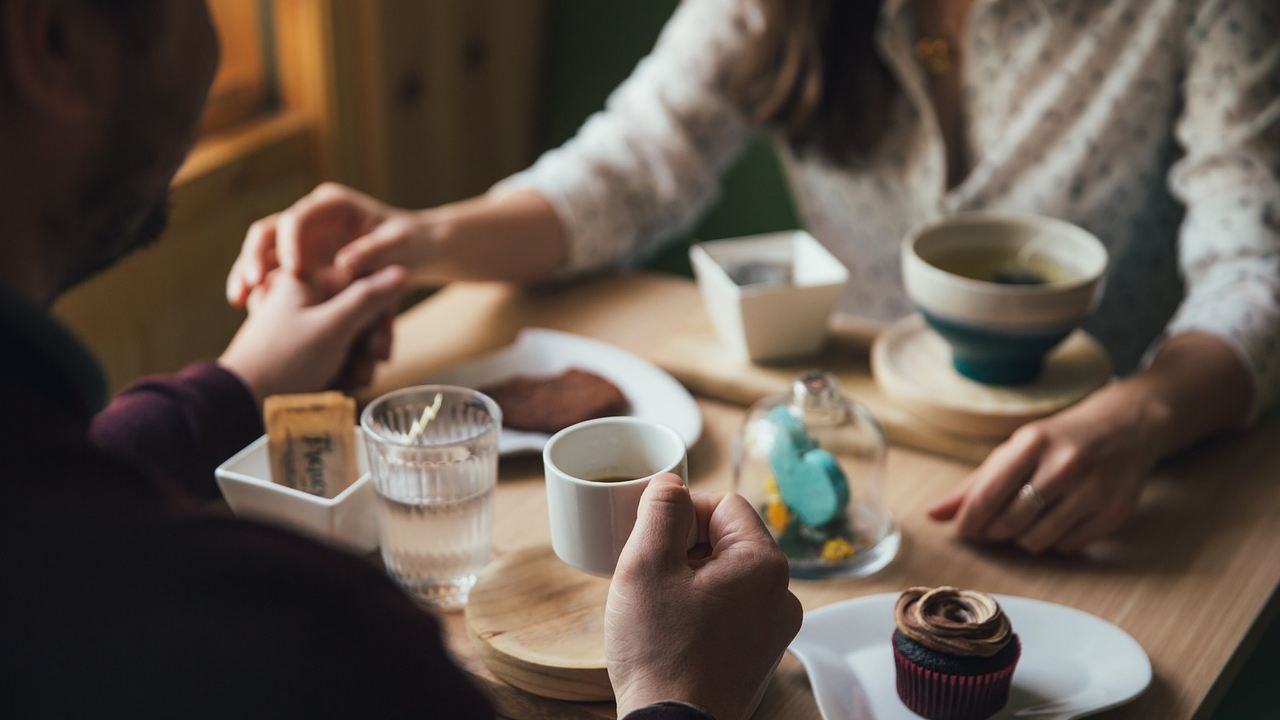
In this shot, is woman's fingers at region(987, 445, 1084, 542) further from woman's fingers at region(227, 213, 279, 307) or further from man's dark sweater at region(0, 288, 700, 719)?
woman's fingers at region(227, 213, 279, 307)

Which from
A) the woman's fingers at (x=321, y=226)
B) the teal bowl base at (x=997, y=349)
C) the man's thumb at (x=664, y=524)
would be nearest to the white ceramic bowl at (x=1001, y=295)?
the teal bowl base at (x=997, y=349)

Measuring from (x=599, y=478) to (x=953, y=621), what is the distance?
0.89ft

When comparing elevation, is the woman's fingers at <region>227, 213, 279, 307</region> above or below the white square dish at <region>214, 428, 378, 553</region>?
above

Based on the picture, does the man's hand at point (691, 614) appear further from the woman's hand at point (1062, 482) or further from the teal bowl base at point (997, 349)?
the teal bowl base at point (997, 349)

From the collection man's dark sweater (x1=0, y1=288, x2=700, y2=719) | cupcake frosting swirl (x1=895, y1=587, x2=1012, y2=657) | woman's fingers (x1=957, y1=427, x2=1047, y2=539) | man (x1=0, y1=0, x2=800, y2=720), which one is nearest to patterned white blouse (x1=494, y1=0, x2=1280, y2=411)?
woman's fingers (x1=957, y1=427, x2=1047, y2=539)

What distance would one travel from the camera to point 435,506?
0.98 metres

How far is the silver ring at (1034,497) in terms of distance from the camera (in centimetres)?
106

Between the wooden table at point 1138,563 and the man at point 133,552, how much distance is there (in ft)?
0.90

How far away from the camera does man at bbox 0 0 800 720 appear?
0.56 m

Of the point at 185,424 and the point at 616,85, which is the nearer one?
the point at 185,424

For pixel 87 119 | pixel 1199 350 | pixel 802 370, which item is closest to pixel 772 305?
pixel 802 370

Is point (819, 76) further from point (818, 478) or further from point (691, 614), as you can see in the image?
point (691, 614)

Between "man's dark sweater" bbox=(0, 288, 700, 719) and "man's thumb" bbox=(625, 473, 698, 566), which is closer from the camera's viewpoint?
"man's dark sweater" bbox=(0, 288, 700, 719)

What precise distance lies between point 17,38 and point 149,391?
1.84 ft
